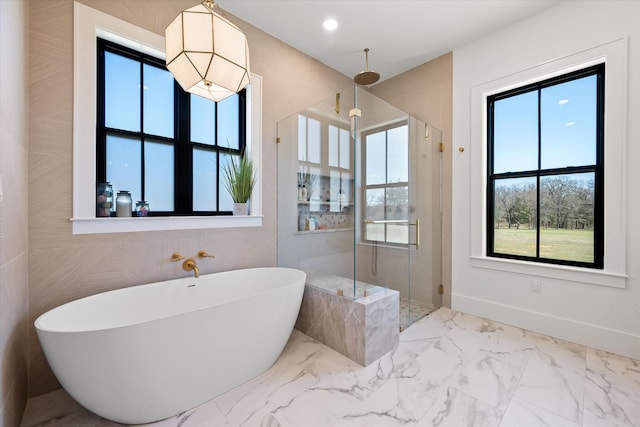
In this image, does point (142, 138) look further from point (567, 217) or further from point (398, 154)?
point (567, 217)

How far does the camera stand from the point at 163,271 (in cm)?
205

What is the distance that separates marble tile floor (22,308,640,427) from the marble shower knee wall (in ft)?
0.25

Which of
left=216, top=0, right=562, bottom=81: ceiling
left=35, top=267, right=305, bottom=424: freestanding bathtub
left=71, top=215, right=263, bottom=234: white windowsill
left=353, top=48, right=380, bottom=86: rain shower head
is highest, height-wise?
left=216, top=0, right=562, bottom=81: ceiling

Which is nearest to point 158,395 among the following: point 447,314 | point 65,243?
point 65,243

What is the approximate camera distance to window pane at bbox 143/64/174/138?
7.16 feet

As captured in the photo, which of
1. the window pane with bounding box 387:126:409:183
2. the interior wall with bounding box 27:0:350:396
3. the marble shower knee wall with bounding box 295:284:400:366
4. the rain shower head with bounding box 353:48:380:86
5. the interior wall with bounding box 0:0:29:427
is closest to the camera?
the interior wall with bounding box 0:0:29:427

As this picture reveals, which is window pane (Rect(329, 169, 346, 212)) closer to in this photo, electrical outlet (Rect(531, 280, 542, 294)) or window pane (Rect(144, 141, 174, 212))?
window pane (Rect(144, 141, 174, 212))

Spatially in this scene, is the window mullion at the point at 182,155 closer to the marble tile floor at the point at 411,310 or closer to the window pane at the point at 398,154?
the window pane at the point at 398,154

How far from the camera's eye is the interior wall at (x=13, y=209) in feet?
3.88

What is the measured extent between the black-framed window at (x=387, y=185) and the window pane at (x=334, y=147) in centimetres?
29

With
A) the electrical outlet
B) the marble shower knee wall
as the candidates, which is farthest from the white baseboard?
the marble shower knee wall

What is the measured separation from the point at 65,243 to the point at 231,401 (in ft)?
4.73

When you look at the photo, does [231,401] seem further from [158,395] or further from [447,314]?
[447,314]

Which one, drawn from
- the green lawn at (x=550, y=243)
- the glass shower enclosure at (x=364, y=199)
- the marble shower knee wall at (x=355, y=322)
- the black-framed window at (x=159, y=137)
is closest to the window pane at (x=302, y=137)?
the glass shower enclosure at (x=364, y=199)
